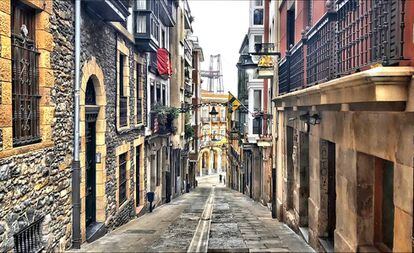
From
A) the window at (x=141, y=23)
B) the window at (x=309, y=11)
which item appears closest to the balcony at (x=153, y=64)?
the window at (x=141, y=23)

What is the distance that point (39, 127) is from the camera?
7930 mm

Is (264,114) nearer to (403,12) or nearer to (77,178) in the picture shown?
(77,178)

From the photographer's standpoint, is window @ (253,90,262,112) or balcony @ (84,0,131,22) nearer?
balcony @ (84,0,131,22)

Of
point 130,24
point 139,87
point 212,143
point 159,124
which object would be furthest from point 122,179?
point 212,143

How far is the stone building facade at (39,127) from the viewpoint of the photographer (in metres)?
6.50

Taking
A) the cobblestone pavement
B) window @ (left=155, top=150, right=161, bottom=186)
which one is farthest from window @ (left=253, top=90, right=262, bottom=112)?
the cobblestone pavement

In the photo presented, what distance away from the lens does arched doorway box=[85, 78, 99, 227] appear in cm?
1120

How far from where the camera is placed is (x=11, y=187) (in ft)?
21.8

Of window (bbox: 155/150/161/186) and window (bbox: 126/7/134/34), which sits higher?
window (bbox: 126/7/134/34)

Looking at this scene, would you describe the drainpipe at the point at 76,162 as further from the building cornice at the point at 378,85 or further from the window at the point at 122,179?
the building cornice at the point at 378,85

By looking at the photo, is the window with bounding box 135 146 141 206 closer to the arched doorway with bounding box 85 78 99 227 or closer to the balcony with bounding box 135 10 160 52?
the balcony with bounding box 135 10 160 52

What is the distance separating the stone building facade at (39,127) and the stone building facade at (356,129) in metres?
4.50

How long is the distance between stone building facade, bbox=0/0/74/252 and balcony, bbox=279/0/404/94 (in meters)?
4.66

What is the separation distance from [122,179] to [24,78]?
7555 millimetres
